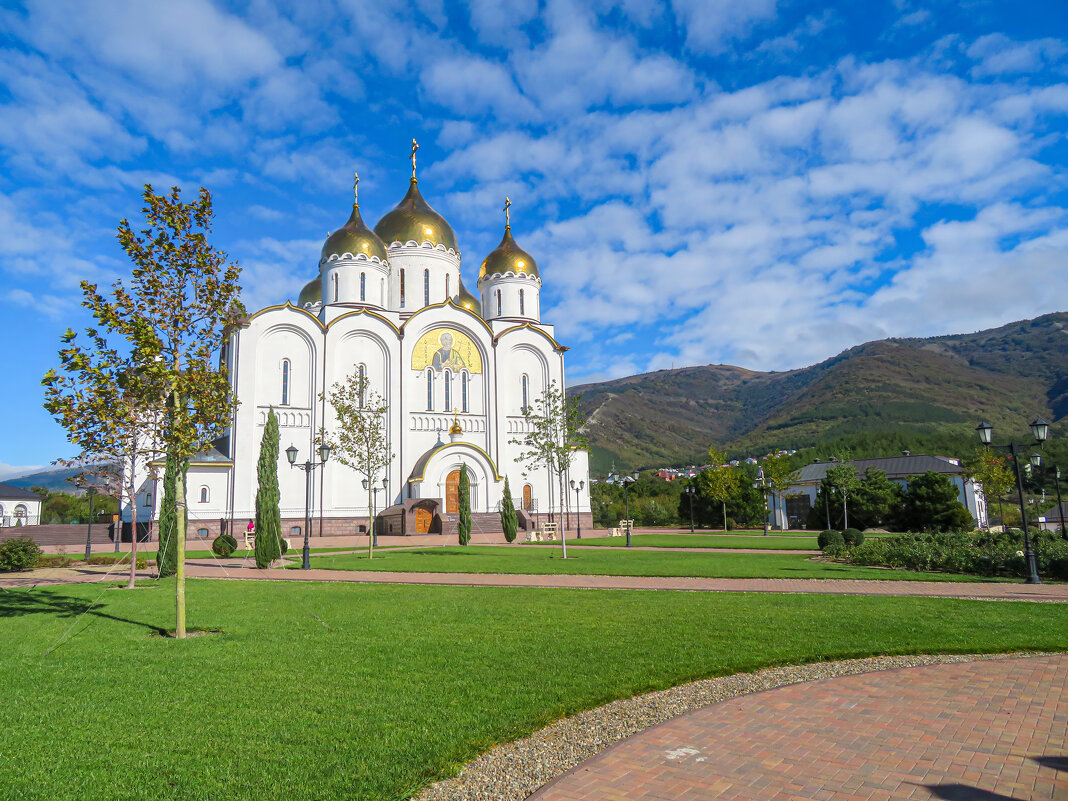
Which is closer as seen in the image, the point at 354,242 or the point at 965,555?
the point at 965,555

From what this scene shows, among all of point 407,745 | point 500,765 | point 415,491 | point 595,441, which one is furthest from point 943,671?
point 595,441

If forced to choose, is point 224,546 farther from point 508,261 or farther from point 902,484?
point 902,484

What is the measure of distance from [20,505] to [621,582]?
196ft

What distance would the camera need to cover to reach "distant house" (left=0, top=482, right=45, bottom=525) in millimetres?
53000

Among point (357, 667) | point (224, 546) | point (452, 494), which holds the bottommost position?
point (357, 667)

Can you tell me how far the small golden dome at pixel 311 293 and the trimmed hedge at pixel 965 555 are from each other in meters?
40.8

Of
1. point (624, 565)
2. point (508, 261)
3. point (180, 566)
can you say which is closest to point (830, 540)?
point (624, 565)

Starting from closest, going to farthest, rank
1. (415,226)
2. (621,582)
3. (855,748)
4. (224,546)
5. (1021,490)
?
(855,748) < (1021,490) < (621,582) < (224,546) < (415,226)

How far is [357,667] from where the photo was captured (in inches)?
299

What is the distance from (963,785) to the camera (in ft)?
14.6

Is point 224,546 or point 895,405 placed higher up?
point 895,405

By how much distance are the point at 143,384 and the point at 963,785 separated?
1121 cm

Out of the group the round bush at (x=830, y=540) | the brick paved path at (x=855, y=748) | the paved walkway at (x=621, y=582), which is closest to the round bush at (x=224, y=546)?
the paved walkway at (x=621, y=582)

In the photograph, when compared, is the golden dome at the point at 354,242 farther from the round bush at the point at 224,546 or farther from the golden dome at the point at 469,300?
the round bush at the point at 224,546
